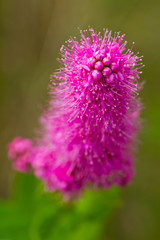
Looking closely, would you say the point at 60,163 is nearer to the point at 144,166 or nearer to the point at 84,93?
the point at 84,93

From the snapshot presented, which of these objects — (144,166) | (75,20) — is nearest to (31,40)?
(75,20)

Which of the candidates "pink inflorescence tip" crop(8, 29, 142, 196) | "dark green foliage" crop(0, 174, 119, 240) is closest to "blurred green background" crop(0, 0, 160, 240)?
"dark green foliage" crop(0, 174, 119, 240)

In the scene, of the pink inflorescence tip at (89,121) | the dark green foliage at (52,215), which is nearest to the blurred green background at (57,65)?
the dark green foliage at (52,215)

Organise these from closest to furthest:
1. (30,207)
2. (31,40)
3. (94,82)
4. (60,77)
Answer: (94,82) → (60,77) → (30,207) → (31,40)

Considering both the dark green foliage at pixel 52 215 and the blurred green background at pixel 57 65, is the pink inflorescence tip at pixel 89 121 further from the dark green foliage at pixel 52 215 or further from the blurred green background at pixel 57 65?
the blurred green background at pixel 57 65

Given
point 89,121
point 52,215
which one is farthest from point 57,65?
point 89,121

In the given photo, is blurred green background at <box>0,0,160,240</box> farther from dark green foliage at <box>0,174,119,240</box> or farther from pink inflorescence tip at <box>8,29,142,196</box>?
pink inflorescence tip at <box>8,29,142,196</box>

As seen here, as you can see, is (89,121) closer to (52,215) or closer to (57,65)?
(52,215)

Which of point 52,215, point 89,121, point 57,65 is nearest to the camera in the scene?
point 89,121
